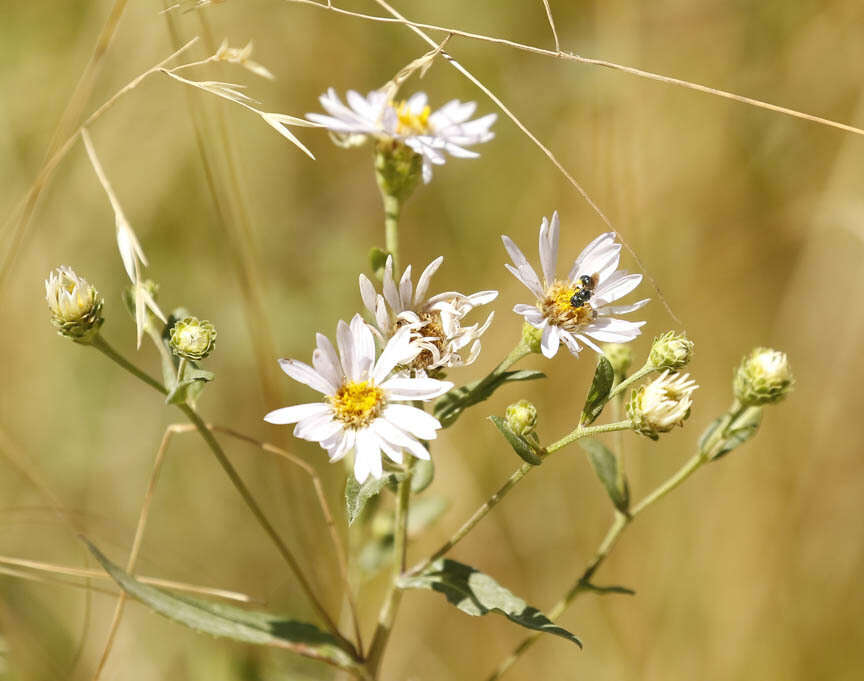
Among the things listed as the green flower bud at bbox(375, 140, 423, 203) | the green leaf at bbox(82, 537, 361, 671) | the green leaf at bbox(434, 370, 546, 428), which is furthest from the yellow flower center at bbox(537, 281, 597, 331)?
the green leaf at bbox(82, 537, 361, 671)

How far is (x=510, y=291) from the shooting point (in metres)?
6.13

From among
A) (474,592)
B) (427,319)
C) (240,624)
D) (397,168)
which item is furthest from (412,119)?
(240,624)

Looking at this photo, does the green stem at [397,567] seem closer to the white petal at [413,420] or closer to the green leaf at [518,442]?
the white petal at [413,420]

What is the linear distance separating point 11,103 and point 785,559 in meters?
6.62

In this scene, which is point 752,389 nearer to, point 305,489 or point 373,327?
point 373,327

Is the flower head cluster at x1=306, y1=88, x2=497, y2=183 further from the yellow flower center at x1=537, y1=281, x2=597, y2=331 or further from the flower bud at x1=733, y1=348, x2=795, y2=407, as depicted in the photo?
the flower bud at x1=733, y1=348, x2=795, y2=407

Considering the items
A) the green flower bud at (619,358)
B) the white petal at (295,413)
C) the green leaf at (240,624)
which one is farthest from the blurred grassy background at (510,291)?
the white petal at (295,413)

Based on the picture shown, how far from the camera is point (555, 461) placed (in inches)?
236

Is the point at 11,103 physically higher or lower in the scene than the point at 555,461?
higher

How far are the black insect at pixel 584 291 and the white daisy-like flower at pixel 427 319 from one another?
347 millimetres

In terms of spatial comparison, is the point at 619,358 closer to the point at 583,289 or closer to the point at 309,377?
the point at 583,289

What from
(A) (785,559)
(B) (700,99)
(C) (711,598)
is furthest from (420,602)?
(B) (700,99)

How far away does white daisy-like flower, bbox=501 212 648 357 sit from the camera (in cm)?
302

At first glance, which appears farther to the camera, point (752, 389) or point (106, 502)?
point (106, 502)
